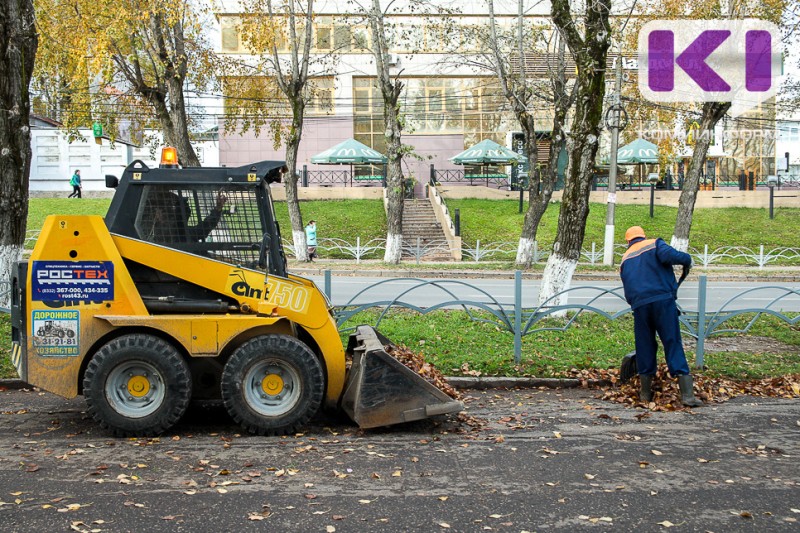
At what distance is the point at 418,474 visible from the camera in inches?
242

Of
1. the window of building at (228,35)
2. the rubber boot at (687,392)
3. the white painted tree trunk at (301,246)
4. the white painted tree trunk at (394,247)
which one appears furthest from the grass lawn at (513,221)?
the rubber boot at (687,392)

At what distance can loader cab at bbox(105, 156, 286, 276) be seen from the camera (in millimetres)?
7219

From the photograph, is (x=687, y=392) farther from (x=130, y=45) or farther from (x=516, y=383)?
(x=130, y=45)

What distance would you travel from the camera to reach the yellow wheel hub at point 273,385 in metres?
7.23

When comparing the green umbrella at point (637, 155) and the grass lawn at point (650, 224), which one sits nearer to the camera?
the grass lawn at point (650, 224)

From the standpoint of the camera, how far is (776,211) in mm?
36188

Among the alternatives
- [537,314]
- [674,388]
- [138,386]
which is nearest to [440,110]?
[537,314]

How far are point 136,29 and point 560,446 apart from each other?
50.4 feet

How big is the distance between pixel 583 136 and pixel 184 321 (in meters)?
7.88

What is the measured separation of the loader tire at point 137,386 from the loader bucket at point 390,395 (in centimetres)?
154

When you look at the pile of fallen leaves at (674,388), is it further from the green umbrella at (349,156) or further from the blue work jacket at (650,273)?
the green umbrella at (349,156)

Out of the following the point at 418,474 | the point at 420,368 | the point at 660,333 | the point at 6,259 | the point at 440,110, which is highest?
the point at 440,110

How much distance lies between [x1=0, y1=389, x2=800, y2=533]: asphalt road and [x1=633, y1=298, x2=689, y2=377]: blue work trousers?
54 centimetres

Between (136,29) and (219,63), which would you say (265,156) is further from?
(136,29)
